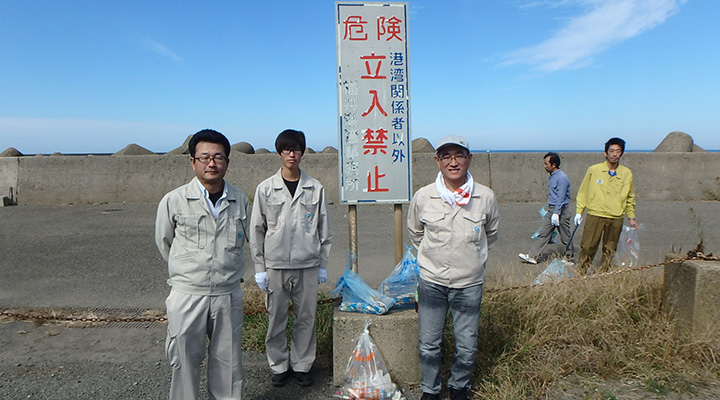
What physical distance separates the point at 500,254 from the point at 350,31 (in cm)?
390

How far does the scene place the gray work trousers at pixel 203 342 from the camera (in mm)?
2574

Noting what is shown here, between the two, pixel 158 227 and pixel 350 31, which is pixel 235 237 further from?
pixel 350 31

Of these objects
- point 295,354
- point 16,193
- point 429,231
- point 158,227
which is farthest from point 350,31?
point 16,193

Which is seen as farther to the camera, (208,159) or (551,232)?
(551,232)

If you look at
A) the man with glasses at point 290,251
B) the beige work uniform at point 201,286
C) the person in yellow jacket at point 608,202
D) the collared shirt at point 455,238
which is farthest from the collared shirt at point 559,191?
the beige work uniform at point 201,286

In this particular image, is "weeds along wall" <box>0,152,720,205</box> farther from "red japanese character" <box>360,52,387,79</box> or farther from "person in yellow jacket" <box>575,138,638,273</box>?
"red japanese character" <box>360,52,387,79</box>

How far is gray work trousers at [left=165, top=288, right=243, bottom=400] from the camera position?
2574 mm

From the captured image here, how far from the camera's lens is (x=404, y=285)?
11.0ft

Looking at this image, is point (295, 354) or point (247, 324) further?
point (247, 324)

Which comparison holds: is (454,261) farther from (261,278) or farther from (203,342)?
(203,342)

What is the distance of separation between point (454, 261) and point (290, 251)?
106 centimetres

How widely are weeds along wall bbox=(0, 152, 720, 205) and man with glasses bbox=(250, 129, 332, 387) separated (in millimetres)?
7199

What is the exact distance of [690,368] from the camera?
3096mm

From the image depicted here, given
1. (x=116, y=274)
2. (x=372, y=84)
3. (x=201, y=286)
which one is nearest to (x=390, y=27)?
(x=372, y=84)
